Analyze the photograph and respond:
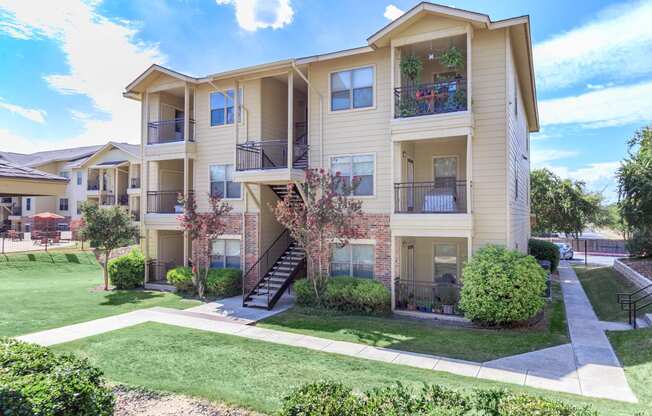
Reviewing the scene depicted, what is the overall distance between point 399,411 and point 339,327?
7.03 metres

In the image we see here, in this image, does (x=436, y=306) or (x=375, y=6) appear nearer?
(x=436, y=306)

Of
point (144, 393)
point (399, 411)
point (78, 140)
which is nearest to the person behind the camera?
point (399, 411)

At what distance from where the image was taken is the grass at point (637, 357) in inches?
287

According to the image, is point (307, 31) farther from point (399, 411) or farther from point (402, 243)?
point (399, 411)

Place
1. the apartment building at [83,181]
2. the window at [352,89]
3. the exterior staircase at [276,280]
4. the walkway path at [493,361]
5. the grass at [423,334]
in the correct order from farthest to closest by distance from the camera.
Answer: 1. the apartment building at [83,181]
2. the window at [352,89]
3. the exterior staircase at [276,280]
4. the grass at [423,334]
5. the walkway path at [493,361]

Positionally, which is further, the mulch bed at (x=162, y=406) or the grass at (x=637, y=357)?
the grass at (x=637, y=357)

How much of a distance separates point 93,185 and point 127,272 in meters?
31.2

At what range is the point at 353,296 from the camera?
13391 millimetres

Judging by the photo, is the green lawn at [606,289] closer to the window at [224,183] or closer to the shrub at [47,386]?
the shrub at [47,386]

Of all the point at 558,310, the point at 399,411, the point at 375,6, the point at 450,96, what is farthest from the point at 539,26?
the point at 399,411

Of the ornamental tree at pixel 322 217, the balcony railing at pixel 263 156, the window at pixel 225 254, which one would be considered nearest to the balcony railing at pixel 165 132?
the balcony railing at pixel 263 156

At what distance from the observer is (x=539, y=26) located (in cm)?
1412

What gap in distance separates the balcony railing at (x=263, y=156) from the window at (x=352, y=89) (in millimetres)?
2198

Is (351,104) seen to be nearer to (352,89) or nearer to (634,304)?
(352,89)
